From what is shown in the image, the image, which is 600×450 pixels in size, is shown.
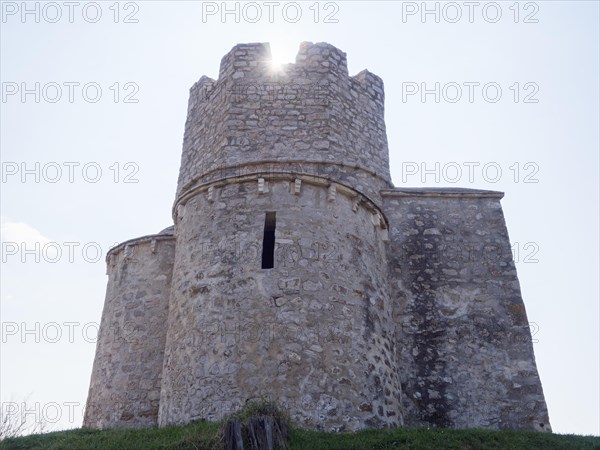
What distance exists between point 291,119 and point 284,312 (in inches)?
230

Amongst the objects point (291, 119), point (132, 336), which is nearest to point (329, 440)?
point (132, 336)

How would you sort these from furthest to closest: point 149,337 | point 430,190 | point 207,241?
point 430,190 < point 149,337 < point 207,241

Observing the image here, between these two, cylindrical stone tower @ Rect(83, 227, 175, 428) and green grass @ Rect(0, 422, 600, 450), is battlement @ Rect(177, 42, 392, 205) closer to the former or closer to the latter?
cylindrical stone tower @ Rect(83, 227, 175, 428)

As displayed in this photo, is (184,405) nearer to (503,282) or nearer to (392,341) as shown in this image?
(392,341)

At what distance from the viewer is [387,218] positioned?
13.4 meters

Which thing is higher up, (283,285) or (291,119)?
(291,119)

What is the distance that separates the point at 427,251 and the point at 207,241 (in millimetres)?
5090

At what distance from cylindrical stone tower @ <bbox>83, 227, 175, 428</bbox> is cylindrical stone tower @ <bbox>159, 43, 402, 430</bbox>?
1789 millimetres

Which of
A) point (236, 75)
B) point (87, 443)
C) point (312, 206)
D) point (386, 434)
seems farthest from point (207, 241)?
point (236, 75)

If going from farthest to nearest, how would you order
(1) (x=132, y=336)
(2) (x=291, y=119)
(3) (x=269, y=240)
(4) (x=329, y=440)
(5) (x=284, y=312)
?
1. (2) (x=291, y=119)
2. (1) (x=132, y=336)
3. (3) (x=269, y=240)
4. (5) (x=284, y=312)
5. (4) (x=329, y=440)

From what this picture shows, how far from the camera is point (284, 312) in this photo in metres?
9.98

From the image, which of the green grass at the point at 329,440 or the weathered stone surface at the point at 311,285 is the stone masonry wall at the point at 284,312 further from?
the green grass at the point at 329,440

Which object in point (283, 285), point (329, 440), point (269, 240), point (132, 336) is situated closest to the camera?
point (329, 440)

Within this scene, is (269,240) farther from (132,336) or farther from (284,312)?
(132,336)
